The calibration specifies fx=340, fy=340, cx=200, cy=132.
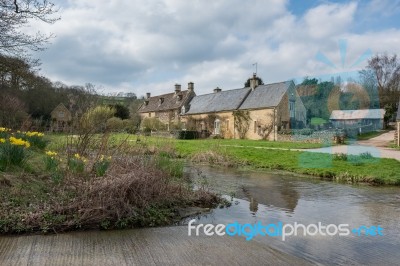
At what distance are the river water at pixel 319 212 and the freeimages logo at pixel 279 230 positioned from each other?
0.14 meters

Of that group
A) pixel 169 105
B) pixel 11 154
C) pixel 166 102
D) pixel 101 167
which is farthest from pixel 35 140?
pixel 166 102

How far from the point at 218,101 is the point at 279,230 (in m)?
38.7

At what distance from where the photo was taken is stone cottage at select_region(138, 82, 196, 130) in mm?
48816

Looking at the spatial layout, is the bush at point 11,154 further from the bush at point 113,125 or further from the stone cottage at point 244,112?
the stone cottage at point 244,112

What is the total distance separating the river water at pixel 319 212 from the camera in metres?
4.53

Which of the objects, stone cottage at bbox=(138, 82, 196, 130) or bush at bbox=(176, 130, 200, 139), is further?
stone cottage at bbox=(138, 82, 196, 130)

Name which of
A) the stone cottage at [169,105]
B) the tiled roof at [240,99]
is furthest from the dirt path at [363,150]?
the stone cottage at [169,105]

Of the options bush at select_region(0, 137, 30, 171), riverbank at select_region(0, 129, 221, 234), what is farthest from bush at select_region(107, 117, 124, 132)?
bush at select_region(0, 137, 30, 171)

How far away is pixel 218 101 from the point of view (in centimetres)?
4369

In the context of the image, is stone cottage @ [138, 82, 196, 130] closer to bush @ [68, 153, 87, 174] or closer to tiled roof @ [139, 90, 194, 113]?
tiled roof @ [139, 90, 194, 113]

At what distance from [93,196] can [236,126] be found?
34584mm

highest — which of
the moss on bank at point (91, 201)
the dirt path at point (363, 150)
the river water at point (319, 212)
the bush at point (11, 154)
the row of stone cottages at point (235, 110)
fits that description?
the row of stone cottages at point (235, 110)

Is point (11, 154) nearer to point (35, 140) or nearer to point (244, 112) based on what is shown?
point (35, 140)

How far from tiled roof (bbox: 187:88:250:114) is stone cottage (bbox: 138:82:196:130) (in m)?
1.42
